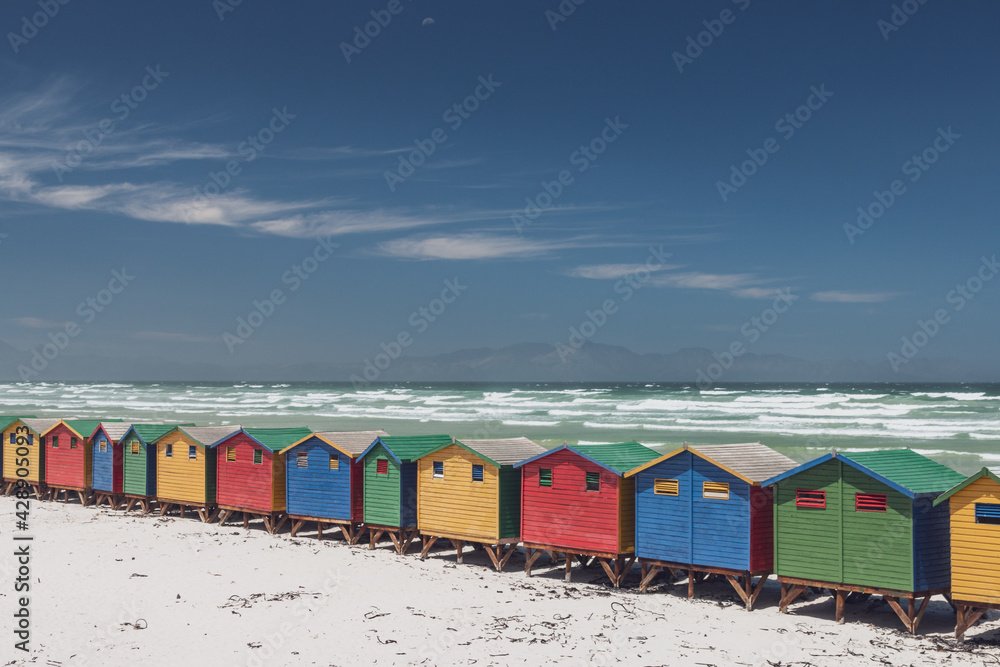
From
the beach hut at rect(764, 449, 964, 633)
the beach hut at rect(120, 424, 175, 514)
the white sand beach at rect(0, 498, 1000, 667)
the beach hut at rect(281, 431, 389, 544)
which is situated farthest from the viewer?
the beach hut at rect(120, 424, 175, 514)

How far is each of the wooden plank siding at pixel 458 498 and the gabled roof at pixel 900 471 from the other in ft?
28.2

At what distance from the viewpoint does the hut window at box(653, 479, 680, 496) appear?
24073 millimetres

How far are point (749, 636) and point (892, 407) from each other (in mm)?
74578

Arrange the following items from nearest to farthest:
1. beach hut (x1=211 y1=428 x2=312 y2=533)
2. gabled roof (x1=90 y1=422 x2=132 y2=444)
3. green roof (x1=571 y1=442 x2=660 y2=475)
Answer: green roof (x1=571 y1=442 x2=660 y2=475)
beach hut (x1=211 y1=428 x2=312 y2=533)
gabled roof (x1=90 y1=422 x2=132 y2=444)

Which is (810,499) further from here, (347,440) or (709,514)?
(347,440)

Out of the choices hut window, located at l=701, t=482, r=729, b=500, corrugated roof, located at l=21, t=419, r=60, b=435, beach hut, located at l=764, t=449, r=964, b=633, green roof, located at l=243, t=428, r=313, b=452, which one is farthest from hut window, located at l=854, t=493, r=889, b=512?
corrugated roof, located at l=21, t=419, r=60, b=435

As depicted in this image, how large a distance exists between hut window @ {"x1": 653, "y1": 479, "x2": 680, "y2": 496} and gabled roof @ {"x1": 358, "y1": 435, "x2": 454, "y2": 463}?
24.1 feet

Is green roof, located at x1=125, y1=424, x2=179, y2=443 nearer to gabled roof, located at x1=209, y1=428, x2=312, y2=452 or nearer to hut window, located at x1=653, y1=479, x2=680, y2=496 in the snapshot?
gabled roof, located at x1=209, y1=428, x2=312, y2=452

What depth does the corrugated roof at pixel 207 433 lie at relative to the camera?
117ft

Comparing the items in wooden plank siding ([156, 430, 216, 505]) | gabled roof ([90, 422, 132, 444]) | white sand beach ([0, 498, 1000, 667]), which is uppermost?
gabled roof ([90, 422, 132, 444])

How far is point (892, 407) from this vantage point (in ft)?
290

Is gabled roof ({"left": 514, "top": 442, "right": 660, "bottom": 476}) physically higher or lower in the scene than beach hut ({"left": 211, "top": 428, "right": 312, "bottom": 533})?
higher

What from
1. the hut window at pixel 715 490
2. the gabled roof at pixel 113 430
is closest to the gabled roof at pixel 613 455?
the hut window at pixel 715 490

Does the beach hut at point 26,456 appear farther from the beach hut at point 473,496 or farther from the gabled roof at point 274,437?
the beach hut at point 473,496
